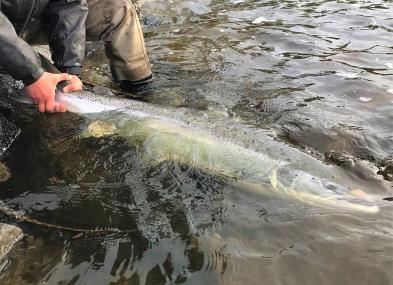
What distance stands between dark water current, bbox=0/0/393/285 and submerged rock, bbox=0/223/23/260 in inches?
2.2

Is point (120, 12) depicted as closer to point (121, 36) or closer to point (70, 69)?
point (121, 36)

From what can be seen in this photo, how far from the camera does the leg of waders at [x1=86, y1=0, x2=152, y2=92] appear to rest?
548 cm

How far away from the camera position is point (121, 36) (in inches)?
221

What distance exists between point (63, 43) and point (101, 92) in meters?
0.63

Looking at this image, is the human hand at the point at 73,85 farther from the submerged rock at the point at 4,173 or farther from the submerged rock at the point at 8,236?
the submerged rock at the point at 8,236

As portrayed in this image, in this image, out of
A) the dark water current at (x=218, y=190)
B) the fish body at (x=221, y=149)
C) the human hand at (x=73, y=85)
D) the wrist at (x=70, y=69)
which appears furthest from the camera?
the wrist at (x=70, y=69)

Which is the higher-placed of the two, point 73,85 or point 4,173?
point 73,85

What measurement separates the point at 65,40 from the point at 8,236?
2.46 m

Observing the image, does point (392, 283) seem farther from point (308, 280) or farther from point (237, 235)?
point (237, 235)

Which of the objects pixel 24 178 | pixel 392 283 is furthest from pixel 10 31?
pixel 392 283

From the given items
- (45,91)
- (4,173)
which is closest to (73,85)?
(45,91)

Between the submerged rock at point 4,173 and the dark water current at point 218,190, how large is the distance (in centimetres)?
5

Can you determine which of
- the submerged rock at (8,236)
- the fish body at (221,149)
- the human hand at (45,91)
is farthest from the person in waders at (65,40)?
the submerged rock at (8,236)

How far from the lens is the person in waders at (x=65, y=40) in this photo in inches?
167
